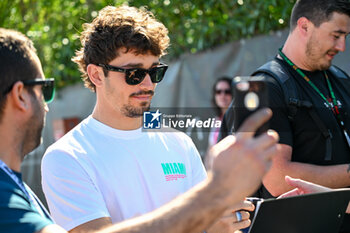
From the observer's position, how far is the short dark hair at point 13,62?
1.49 metres

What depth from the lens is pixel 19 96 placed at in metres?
1.50

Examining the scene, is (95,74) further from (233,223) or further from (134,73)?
(233,223)

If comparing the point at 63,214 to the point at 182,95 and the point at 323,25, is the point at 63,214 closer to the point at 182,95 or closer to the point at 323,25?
the point at 323,25

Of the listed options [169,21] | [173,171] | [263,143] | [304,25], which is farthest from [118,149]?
[169,21]

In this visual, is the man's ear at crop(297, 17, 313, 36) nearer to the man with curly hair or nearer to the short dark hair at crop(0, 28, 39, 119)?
the man with curly hair

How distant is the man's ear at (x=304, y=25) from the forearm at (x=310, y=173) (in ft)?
2.71

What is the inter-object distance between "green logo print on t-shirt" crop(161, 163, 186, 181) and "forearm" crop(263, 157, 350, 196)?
60cm

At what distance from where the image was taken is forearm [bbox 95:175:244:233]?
1.24m

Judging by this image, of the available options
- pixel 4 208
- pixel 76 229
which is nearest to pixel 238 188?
pixel 4 208

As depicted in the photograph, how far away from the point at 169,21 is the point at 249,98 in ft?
15.0

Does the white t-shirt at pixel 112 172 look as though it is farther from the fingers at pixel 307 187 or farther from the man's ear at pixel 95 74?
the fingers at pixel 307 187

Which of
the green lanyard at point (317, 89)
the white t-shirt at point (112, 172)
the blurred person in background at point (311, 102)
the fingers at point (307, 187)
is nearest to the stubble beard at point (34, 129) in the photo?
the white t-shirt at point (112, 172)

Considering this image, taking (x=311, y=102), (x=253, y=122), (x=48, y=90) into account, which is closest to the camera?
(x=253, y=122)

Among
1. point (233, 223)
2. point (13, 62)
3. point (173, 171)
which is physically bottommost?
point (233, 223)
